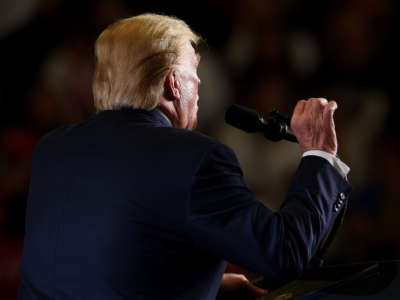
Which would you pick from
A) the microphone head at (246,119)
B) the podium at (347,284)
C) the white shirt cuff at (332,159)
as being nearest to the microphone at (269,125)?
the microphone head at (246,119)

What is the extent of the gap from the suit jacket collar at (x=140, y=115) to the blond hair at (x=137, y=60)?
1 cm

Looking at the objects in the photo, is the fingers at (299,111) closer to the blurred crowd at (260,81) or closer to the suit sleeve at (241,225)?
the suit sleeve at (241,225)

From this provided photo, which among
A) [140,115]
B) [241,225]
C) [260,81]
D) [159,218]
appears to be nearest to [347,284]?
[241,225]

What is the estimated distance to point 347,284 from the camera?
0.76 meters

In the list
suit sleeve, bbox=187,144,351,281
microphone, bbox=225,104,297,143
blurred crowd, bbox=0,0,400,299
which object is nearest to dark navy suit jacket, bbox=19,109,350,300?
suit sleeve, bbox=187,144,351,281

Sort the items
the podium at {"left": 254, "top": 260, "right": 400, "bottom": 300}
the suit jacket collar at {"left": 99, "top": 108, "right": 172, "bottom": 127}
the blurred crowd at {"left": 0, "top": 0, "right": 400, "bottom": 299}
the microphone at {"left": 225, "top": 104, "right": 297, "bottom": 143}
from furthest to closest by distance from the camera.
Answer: the blurred crowd at {"left": 0, "top": 0, "right": 400, "bottom": 299}, the microphone at {"left": 225, "top": 104, "right": 297, "bottom": 143}, the suit jacket collar at {"left": 99, "top": 108, "right": 172, "bottom": 127}, the podium at {"left": 254, "top": 260, "right": 400, "bottom": 300}

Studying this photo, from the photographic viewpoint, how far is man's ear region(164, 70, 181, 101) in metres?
0.90

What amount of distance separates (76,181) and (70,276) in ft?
0.45

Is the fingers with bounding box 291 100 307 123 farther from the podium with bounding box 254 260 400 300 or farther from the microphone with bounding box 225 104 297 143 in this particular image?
the podium with bounding box 254 260 400 300

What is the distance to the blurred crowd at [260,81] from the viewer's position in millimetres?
2223

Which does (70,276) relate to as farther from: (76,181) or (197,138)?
(197,138)

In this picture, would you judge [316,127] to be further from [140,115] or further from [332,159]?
[140,115]

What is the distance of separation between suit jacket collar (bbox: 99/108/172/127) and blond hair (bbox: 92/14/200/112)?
1 cm

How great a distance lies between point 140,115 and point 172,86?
9 centimetres
